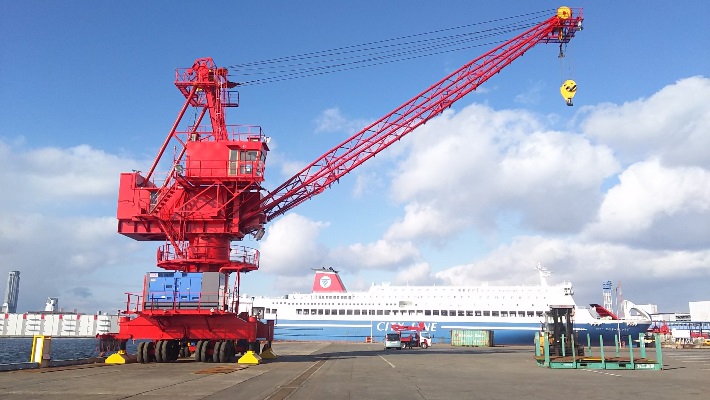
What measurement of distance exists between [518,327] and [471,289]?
9.79m

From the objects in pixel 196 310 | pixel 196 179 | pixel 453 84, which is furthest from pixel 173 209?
pixel 453 84

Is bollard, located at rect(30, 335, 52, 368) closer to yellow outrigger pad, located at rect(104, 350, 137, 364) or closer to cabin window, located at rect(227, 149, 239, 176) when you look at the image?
yellow outrigger pad, located at rect(104, 350, 137, 364)

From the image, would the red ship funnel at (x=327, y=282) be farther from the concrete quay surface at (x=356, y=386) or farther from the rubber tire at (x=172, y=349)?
the concrete quay surface at (x=356, y=386)

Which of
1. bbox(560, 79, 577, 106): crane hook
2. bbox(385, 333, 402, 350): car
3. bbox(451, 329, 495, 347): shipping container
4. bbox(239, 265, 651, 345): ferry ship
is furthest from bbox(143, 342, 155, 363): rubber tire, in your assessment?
bbox(239, 265, 651, 345): ferry ship

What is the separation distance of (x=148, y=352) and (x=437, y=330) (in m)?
61.1

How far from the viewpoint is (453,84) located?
3994 centimetres

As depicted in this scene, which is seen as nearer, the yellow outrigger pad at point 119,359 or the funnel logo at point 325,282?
the yellow outrigger pad at point 119,359

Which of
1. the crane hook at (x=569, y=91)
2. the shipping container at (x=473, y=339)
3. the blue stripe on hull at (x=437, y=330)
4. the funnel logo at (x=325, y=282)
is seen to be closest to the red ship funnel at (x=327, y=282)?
the funnel logo at (x=325, y=282)

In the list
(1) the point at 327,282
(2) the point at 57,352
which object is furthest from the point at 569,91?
(2) the point at 57,352

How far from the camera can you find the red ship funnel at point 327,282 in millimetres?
90375

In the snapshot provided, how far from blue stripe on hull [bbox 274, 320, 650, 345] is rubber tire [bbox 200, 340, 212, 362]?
186ft

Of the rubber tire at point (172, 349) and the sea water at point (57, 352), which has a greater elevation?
the rubber tire at point (172, 349)

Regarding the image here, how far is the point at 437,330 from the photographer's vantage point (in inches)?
3337

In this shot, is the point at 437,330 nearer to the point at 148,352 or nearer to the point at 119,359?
the point at 148,352
